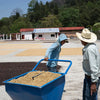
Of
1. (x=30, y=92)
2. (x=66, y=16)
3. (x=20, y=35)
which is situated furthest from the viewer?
(x=66, y=16)

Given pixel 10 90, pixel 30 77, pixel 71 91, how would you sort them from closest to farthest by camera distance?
pixel 10 90 → pixel 30 77 → pixel 71 91

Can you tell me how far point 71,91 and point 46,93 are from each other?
7.89ft

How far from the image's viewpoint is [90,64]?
2855mm

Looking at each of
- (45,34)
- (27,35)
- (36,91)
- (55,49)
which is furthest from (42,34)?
(36,91)

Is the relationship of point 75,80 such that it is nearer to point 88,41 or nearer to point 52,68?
point 52,68

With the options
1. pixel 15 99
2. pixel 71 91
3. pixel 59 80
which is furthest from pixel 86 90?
pixel 71 91

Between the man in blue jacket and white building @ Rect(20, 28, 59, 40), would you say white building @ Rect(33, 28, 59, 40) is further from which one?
the man in blue jacket

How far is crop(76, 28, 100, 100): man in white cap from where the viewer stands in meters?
2.84

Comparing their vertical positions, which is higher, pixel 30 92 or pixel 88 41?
pixel 88 41

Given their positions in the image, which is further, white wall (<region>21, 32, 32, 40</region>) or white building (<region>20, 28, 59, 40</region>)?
white wall (<region>21, 32, 32, 40</region>)

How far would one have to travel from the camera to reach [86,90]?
315 centimetres

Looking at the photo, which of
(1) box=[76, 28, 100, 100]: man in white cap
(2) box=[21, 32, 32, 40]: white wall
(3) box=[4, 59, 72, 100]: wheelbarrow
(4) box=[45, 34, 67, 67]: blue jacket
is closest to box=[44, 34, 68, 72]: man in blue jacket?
(4) box=[45, 34, 67, 67]: blue jacket

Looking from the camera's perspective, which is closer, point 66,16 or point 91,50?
point 91,50

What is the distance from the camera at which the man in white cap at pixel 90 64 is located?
2.84 metres
